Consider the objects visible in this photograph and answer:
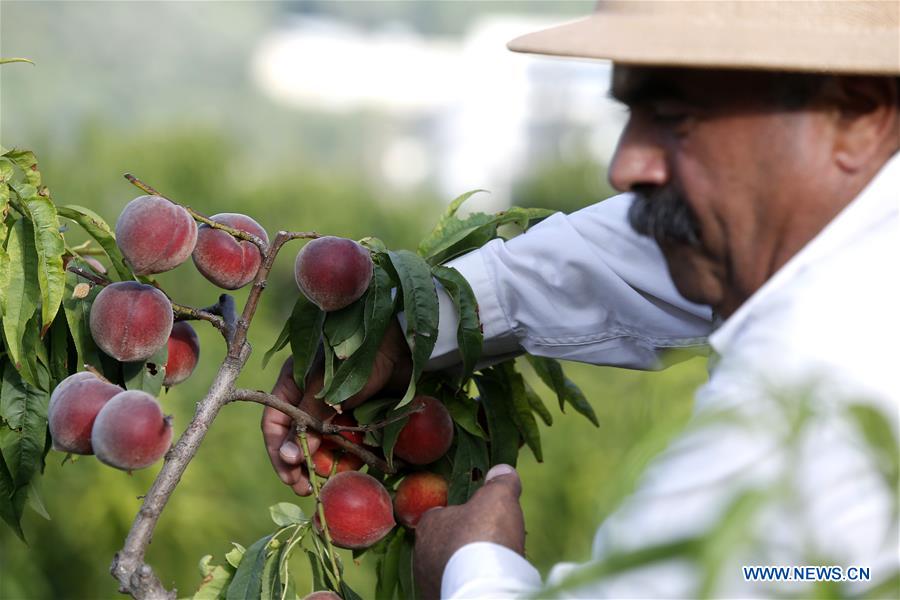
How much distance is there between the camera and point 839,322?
71 centimetres

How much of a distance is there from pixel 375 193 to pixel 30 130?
10.1 feet

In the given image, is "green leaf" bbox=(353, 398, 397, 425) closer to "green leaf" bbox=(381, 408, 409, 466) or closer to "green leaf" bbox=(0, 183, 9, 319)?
"green leaf" bbox=(381, 408, 409, 466)

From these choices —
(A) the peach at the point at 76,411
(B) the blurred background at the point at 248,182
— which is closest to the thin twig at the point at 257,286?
(A) the peach at the point at 76,411

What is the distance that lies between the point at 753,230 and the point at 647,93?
Answer: 0.13 m

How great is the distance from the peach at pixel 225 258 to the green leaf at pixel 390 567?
321mm

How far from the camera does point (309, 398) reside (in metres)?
1.09

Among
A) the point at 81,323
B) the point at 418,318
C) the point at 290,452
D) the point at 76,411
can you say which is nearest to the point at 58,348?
the point at 81,323

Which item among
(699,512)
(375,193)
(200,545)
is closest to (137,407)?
(699,512)

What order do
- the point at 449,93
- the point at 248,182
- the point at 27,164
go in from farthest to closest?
1. the point at 449,93
2. the point at 248,182
3. the point at 27,164

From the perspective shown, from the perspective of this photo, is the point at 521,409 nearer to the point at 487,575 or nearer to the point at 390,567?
the point at 390,567

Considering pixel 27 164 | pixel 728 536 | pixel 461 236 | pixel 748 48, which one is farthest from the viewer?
pixel 461 236

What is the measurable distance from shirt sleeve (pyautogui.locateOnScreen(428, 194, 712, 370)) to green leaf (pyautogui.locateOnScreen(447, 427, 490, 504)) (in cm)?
9

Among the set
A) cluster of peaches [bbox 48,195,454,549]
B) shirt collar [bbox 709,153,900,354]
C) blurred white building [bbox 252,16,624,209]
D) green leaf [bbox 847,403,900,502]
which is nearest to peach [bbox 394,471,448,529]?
cluster of peaches [bbox 48,195,454,549]

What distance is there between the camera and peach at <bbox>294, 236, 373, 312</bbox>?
3.34 ft
